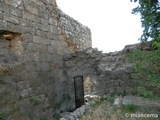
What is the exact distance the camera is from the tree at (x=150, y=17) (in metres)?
3.69

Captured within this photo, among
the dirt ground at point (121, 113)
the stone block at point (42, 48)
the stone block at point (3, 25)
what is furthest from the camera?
the stone block at point (42, 48)

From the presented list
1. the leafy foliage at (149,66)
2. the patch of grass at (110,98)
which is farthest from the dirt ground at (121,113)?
the patch of grass at (110,98)

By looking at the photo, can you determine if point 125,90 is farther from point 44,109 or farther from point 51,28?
point 51,28

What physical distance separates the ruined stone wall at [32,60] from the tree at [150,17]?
106 inches

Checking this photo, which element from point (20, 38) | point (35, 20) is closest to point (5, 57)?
point (20, 38)

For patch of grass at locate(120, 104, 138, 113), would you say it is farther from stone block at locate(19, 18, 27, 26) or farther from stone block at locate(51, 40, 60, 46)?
stone block at locate(19, 18, 27, 26)

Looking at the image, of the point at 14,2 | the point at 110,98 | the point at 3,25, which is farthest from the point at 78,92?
the point at 14,2

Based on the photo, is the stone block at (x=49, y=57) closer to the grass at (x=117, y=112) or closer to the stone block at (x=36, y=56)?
the stone block at (x=36, y=56)

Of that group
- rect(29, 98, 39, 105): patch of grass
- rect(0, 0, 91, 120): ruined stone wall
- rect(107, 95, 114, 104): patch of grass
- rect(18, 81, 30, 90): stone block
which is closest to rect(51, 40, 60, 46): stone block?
rect(0, 0, 91, 120): ruined stone wall

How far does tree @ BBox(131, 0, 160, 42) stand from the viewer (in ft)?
12.1

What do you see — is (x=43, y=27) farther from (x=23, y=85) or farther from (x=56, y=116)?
(x=56, y=116)

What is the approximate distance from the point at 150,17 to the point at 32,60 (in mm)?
3287

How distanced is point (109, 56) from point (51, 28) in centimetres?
209

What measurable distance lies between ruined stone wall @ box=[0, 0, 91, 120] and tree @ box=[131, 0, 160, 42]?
2684 millimetres
